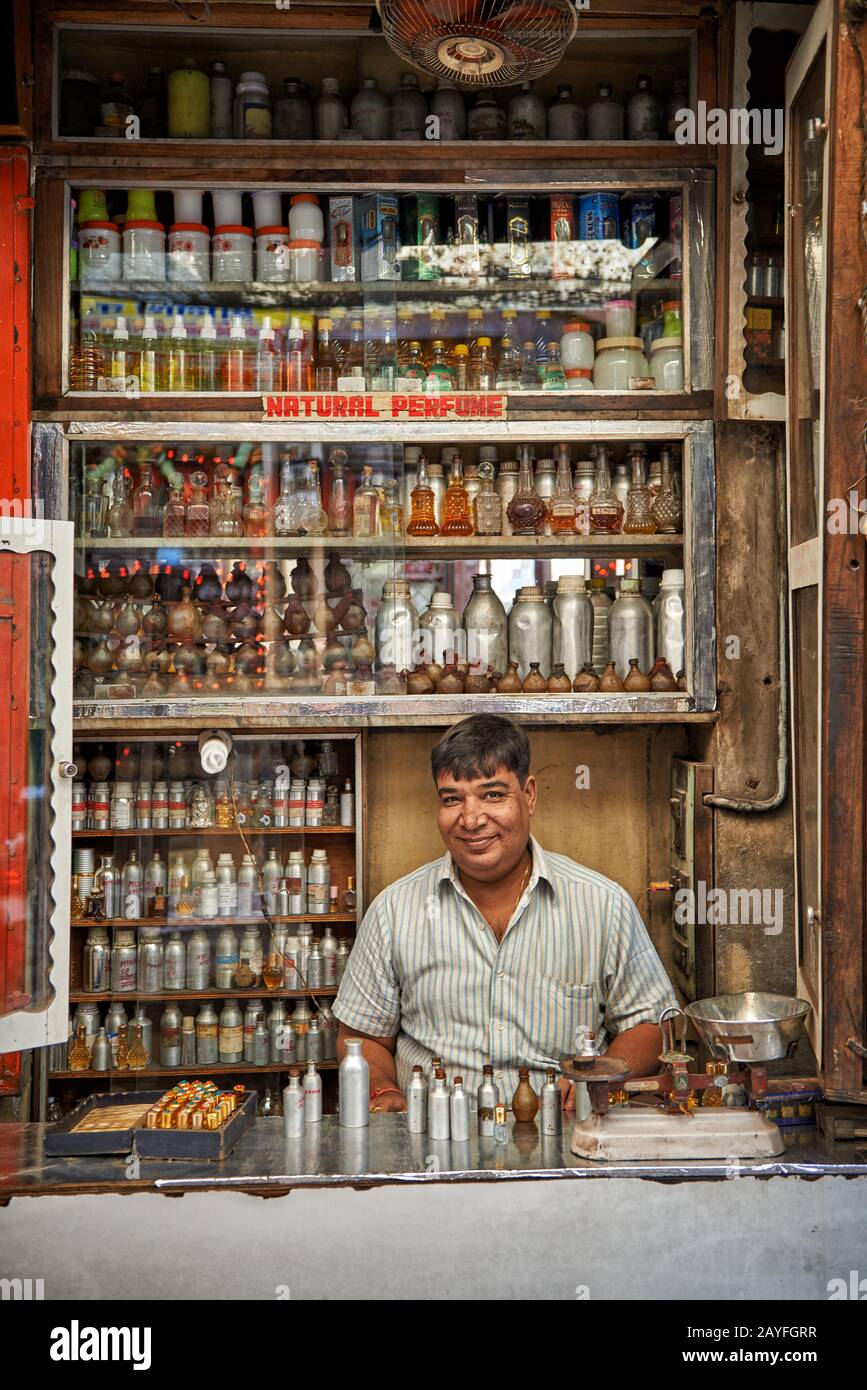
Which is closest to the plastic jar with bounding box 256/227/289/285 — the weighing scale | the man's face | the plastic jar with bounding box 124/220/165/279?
the plastic jar with bounding box 124/220/165/279

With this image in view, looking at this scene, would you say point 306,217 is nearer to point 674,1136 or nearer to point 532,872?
point 532,872

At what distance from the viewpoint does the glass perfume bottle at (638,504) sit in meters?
3.57

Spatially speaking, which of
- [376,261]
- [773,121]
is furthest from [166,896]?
[773,121]

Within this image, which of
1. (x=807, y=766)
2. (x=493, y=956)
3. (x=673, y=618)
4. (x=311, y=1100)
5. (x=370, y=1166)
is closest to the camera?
(x=370, y=1166)

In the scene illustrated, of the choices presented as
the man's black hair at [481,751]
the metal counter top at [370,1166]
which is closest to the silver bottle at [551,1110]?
the metal counter top at [370,1166]

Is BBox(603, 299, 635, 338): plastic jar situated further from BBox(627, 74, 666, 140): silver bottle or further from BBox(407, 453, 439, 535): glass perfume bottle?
BBox(407, 453, 439, 535): glass perfume bottle

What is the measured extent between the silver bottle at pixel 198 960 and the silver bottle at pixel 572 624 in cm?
135

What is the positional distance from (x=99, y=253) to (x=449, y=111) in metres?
1.10

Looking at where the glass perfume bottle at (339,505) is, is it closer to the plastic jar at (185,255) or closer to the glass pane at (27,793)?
the plastic jar at (185,255)

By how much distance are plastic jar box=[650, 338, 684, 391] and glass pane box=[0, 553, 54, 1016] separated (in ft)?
6.04

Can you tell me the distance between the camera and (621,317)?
3.58 m

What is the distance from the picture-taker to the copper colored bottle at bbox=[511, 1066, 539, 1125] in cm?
242

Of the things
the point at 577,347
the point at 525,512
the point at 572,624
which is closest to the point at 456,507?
the point at 525,512

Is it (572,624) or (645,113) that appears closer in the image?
(645,113)
